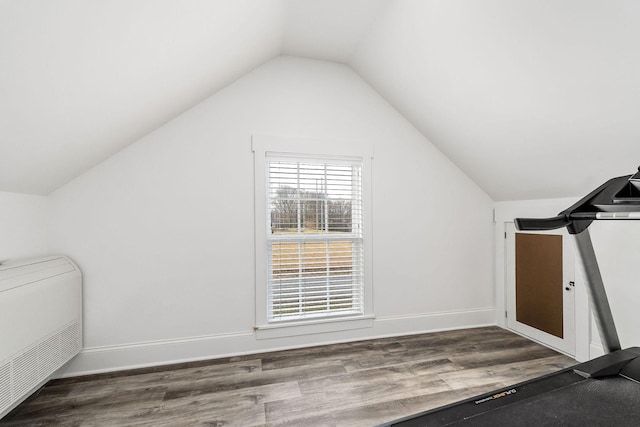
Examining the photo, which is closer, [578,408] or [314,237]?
[578,408]

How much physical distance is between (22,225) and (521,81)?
366 cm

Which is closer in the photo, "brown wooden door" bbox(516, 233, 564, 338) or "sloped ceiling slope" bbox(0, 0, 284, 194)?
"sloped ceiling slope" bbox(0, 0, 284, 194)

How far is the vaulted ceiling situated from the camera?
130 centimetres

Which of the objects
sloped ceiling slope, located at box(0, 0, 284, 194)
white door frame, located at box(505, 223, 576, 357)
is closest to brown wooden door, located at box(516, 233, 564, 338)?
white door frame, located at box(505, 223, 576, 357)

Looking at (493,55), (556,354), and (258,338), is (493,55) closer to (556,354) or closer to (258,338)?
(556,354)

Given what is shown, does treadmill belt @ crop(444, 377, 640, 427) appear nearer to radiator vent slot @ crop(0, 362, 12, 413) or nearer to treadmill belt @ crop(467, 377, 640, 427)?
treadmill belt @ crop(467, 377, 640, 427)

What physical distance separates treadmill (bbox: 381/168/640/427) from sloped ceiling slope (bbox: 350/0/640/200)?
2.06 ft

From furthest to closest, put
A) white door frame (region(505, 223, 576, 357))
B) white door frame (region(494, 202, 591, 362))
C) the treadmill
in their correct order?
white door frame (region(505, 223, 576, 357)) → white door frame (region(494, 202, 591, 362)) → the treadmill

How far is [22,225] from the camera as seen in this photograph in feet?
6.65

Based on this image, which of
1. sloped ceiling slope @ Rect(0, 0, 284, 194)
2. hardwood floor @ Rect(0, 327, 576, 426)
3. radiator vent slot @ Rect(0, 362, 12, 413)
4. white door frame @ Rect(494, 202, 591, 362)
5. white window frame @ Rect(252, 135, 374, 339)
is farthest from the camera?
white window frame @ Rect(252, 135, 374, 339)

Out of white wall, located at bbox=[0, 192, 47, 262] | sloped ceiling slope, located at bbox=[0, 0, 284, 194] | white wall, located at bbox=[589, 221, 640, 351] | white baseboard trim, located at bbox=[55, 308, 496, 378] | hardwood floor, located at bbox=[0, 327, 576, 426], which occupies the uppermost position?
sloped ceiling slope, located at bbox=[0, 0, 284, 194]

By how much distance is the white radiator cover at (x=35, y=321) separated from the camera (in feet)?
5.23

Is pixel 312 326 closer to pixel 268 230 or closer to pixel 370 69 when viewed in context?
pixel 268 230

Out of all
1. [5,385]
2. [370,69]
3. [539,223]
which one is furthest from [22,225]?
[539,223]
